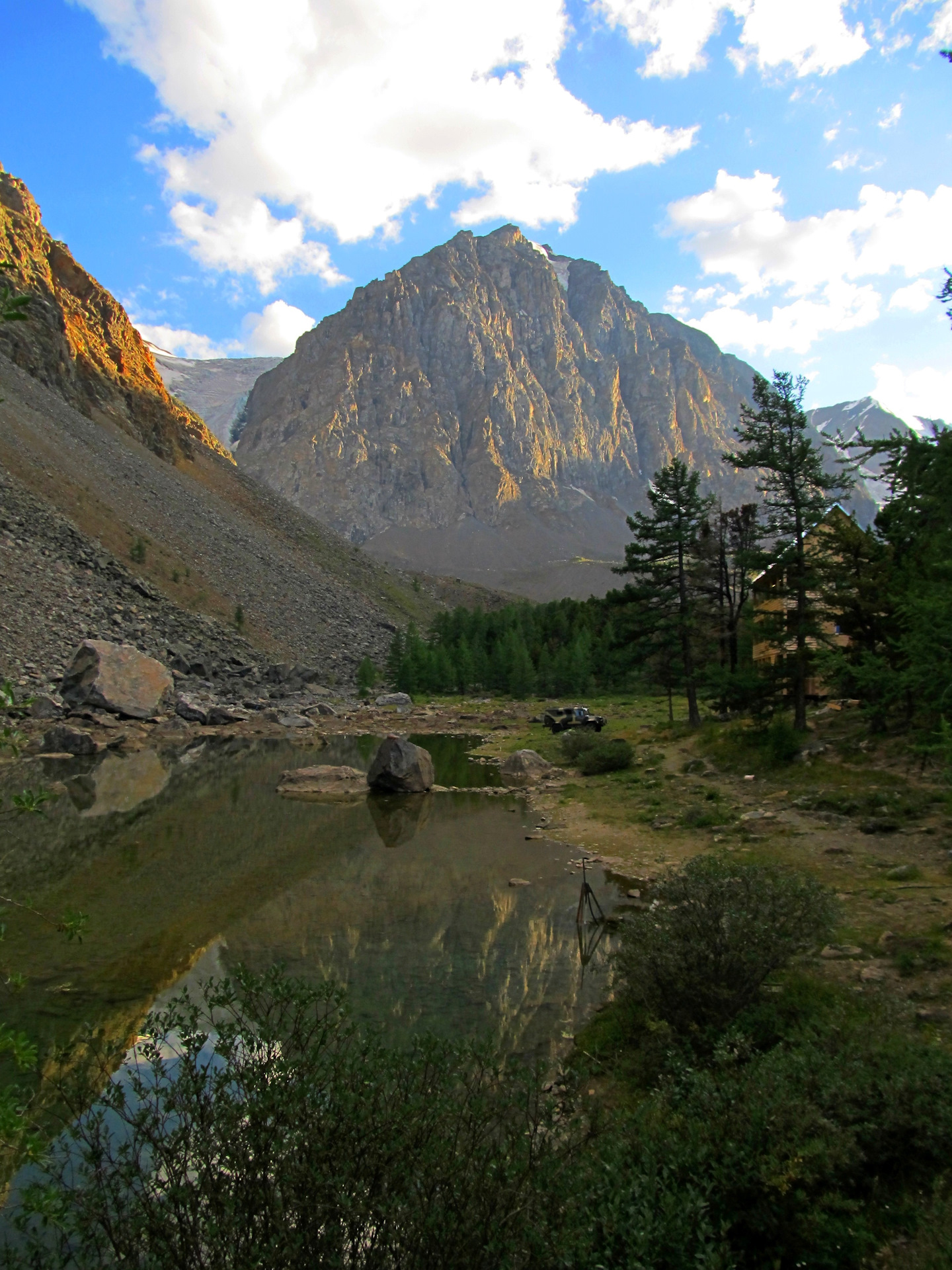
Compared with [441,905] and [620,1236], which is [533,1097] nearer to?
[620,1236]

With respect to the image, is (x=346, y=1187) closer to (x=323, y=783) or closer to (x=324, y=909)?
(x=324, y=909)

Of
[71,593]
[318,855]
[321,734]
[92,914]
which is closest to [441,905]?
[318,855]

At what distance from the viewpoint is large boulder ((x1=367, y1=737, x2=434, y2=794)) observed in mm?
29594

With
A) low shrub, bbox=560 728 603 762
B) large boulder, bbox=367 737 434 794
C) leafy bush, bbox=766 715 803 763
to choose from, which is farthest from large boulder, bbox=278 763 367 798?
leafy bush, bbox=766 715 803 763

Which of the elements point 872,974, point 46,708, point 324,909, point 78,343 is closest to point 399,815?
point 324,909

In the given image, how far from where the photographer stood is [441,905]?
15719mm

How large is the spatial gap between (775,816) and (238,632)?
66466 millimetres

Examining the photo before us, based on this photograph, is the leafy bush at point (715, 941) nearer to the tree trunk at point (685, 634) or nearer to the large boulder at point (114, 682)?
the tree trunk at point (685, 634)

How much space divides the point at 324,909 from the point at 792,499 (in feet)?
69.6

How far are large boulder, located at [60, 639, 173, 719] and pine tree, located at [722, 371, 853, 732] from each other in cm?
3930

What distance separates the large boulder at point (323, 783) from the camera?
95.5ft

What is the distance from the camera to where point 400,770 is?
97.1 feet

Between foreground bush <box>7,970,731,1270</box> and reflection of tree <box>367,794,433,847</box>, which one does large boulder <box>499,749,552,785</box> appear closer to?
reflection of tree <box>367,794,433,847</box>

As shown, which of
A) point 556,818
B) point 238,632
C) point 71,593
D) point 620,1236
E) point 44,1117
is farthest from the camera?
point 238,632
